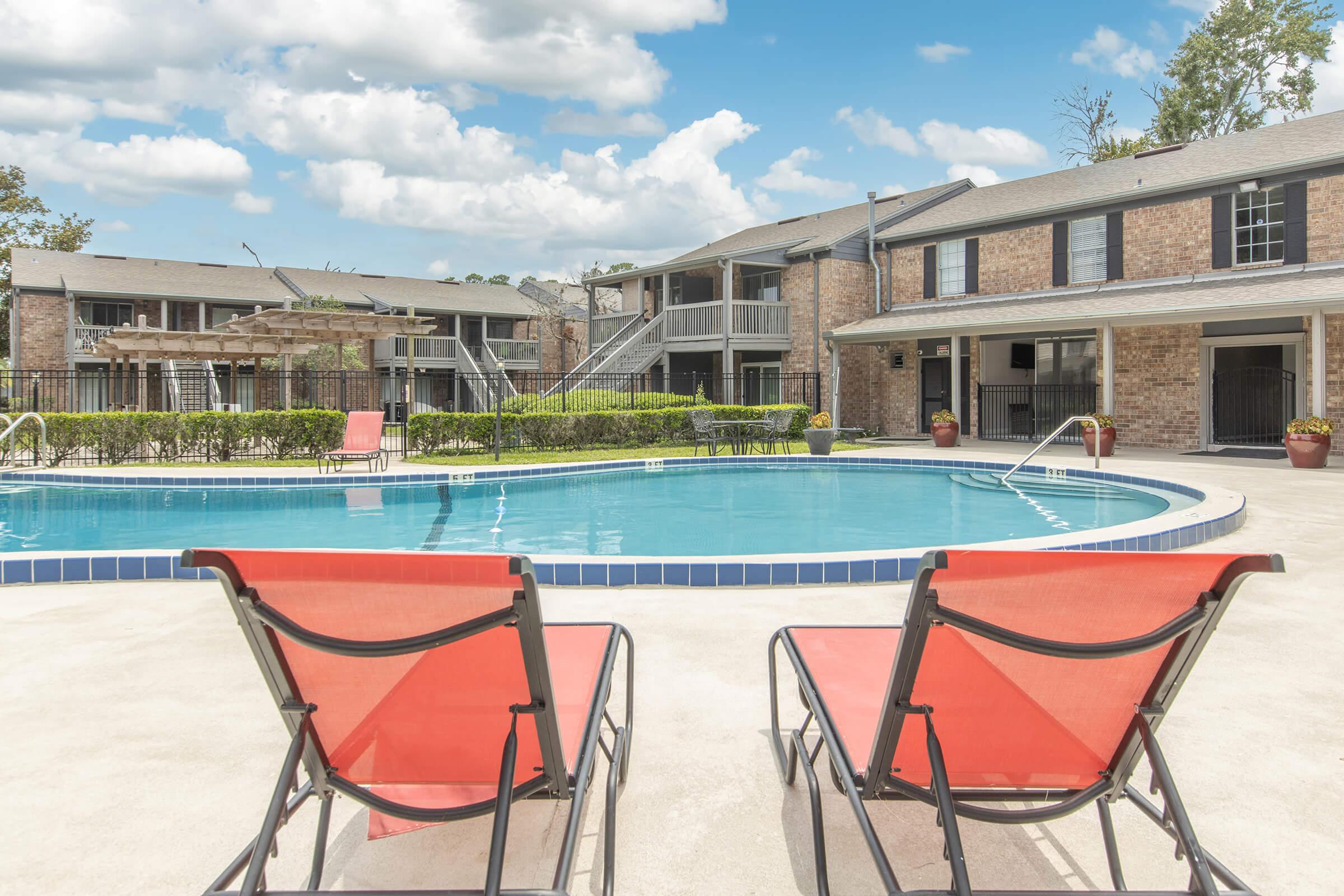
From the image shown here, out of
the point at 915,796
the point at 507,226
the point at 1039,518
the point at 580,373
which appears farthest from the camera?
the point at 507,226

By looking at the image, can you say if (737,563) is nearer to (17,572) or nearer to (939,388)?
(17,572)

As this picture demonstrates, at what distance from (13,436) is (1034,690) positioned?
16778 mm

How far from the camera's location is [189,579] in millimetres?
5461

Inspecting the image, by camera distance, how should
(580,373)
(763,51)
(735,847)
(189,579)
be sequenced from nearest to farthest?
1. (735,847)
2. (189,579)
3. (763,51)
4. (580,373)

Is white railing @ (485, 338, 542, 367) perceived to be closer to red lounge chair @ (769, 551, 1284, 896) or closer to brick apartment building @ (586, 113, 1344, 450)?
brick apartment building @ (586, 113, 1344, 450)

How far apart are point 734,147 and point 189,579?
74.1 ft

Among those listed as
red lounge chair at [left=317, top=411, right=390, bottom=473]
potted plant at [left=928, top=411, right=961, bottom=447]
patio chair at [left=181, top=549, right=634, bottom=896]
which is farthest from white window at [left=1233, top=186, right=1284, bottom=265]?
patio chair at [left=181, top=549, right=634, bottom=896]

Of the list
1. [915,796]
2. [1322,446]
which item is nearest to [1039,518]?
[1322,446]

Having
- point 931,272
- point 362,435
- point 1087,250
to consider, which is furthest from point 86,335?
point 1087,250

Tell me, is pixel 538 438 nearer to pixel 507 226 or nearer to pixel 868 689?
pixel 868 689

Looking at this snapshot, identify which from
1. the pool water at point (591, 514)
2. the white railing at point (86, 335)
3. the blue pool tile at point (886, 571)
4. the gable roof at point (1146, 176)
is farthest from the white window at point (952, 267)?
the white railing at point (86, 335)

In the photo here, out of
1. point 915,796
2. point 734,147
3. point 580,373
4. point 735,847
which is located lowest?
point 735,847

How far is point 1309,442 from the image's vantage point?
12.6 metres

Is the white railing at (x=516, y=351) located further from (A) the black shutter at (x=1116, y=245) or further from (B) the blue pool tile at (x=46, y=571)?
(B) the blue pool tile at (x=46, y=571)
